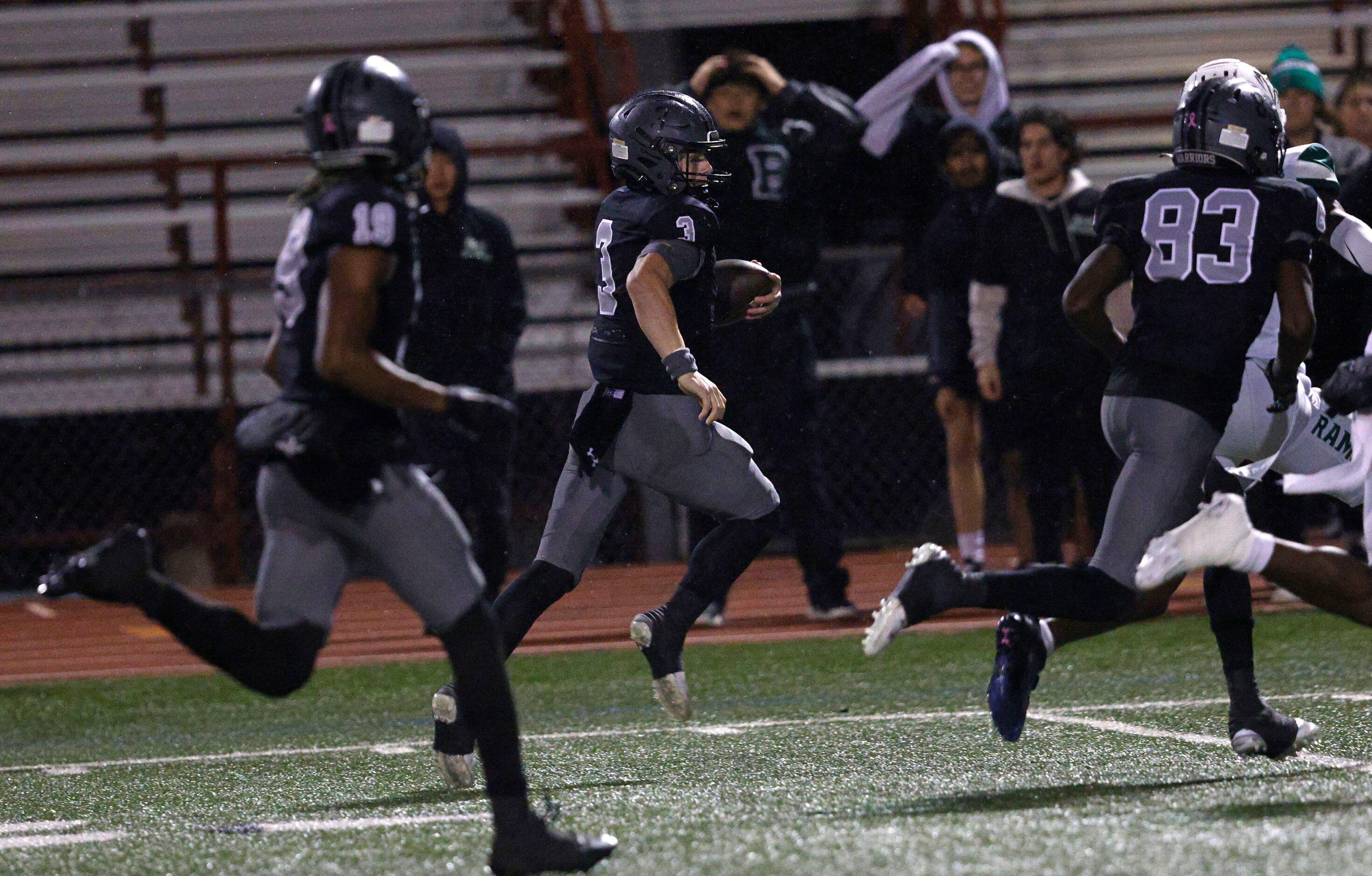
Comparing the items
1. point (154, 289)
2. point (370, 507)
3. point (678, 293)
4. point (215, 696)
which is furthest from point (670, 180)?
point (154, 289)

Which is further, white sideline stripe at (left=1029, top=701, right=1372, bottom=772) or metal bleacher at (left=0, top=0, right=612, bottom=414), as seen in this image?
metal bleacher at (left=0, top=0, right=612, bottom=414)

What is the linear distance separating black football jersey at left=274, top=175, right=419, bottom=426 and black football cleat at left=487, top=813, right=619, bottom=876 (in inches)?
30.0

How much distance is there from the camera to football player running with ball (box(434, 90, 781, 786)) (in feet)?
15.3

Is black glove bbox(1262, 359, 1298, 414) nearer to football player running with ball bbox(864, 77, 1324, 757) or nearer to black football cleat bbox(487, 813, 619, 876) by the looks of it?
football player running with ball bbox(864, 77, 1324, 757)

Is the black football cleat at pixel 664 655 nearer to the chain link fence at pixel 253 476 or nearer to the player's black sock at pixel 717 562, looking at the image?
the player's black sock at pixel 717 562

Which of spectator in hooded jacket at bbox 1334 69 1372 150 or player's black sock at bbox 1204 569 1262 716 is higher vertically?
spectator in hooded jacket at bbox 1334 69 1372 150

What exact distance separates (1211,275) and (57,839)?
8.92 ft

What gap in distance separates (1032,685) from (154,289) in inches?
254

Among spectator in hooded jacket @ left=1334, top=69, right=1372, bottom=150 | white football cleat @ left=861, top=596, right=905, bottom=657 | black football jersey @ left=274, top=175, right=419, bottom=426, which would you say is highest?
black football jersey @ left=274, top=175, right=419, bottom=426

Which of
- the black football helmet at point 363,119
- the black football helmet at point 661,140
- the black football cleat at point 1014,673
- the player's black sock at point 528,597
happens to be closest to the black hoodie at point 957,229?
the black football helmet at point 661,140

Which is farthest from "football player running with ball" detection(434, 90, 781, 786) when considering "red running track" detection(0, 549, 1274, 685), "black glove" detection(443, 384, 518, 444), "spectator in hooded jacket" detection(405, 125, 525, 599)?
Answer: "spectator in hooded jacket" detection(405, 125, 525, 599)

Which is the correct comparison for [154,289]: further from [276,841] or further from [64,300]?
[276,841]

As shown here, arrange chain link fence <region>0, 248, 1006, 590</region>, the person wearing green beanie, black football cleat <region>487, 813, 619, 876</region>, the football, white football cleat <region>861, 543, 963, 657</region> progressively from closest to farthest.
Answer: black football cleat <region>487, 813, 619, 876</region> < white football cleat <region>861, 543, 963, 657</region> < the football < the person wearing green beanie < chain link fence <region>0, 248, 1006, 590</region>

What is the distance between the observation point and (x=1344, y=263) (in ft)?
23.3
